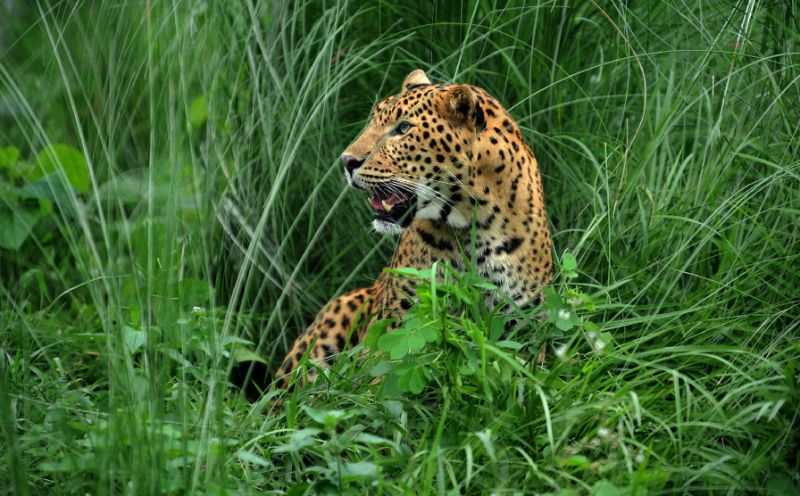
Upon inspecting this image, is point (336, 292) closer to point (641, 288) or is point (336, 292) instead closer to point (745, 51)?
point (641, 288)

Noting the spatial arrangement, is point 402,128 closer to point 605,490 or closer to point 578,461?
point 578,461

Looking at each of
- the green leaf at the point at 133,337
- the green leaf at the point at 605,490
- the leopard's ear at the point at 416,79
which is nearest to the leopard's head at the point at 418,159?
the leopard's ear at the point at 416,79

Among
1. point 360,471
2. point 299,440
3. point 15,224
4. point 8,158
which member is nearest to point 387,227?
point 299,440

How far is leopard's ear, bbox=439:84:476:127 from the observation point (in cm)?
429

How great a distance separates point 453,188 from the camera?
4.43 metres

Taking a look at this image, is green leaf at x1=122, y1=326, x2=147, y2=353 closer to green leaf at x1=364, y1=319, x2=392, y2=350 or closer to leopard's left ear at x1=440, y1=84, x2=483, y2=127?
green leaf at x1=364, y1=319, x2=392, y2=350

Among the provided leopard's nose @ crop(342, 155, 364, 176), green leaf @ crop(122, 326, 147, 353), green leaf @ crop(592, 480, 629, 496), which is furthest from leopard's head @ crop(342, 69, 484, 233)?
green leaf @ crop(592, 480, 629, 496)

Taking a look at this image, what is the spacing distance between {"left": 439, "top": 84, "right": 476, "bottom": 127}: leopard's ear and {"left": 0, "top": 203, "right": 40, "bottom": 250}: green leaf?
7.11 feet

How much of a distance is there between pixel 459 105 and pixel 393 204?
518mm

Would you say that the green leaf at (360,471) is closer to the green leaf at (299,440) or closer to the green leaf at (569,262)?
the green leaf at (299,440)

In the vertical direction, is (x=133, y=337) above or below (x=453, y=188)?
below

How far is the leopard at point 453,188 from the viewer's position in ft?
14.4

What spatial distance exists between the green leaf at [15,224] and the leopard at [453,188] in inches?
66.6

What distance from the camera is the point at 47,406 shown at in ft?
11.2
